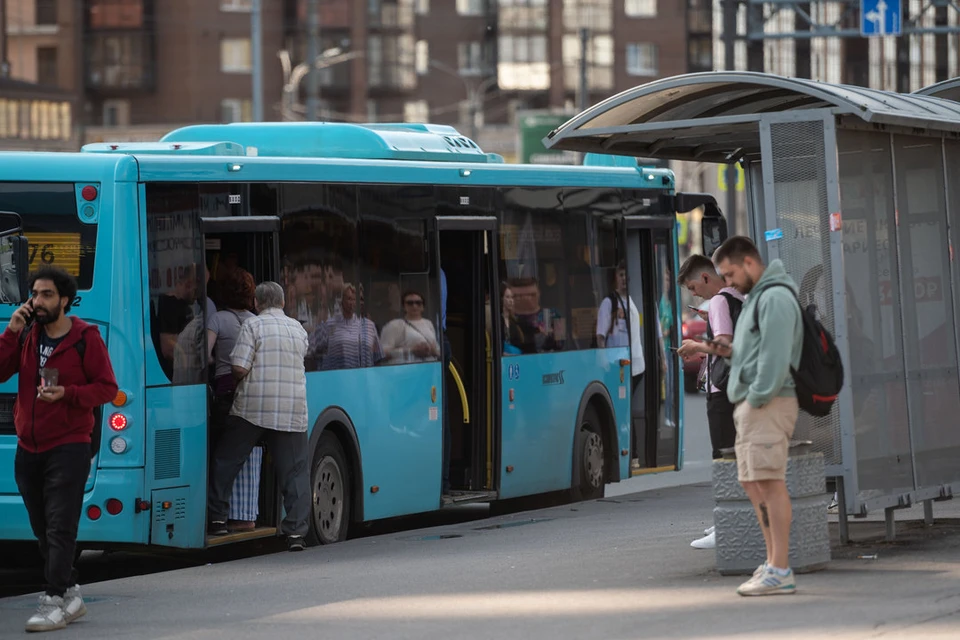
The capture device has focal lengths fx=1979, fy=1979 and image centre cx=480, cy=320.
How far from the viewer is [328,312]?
13789mm

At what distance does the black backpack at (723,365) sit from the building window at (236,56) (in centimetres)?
7892

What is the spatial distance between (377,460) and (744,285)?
16.3ft

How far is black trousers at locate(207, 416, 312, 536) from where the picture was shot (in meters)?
12.8

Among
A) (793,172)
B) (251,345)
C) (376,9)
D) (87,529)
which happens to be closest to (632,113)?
(793,172)

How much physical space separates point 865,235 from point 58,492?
4939mm

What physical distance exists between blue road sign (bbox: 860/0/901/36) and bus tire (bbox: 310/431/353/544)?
2034cm

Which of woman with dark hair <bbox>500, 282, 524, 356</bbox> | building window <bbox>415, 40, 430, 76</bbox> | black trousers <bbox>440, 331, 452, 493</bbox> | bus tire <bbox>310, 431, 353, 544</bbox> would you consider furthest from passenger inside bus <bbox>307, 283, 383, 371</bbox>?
building window <bbox>415, 40, 430, 76</bbox>

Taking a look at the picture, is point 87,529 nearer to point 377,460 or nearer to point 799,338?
point 377,460

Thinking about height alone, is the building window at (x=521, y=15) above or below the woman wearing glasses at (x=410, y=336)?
above

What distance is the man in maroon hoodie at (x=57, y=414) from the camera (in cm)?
1005

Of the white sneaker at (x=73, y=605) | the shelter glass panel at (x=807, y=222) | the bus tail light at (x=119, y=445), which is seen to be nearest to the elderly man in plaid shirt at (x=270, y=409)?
the bus tail light at (x=119, y=445)

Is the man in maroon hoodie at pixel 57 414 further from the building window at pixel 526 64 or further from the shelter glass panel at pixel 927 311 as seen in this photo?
the building window at pixel 526 64

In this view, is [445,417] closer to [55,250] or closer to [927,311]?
[55,250]

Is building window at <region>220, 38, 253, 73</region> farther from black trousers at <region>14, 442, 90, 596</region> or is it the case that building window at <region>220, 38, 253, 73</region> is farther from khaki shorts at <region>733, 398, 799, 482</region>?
khaki shorts at <region>733, 398, 799, 482</region>
